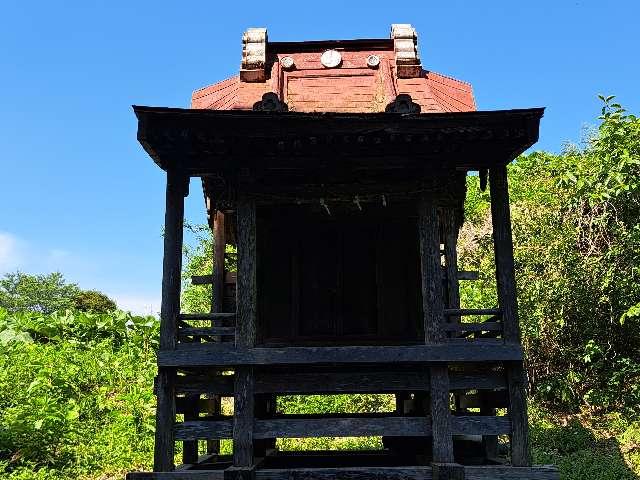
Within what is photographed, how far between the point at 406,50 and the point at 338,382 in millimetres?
5124

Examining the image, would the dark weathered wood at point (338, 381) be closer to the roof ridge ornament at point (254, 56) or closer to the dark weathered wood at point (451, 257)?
the dark weathered wood at point (451, 257)

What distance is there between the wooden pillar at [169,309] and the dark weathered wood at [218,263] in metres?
2.54

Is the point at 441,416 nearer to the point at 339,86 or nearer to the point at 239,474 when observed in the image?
the point at 239,474

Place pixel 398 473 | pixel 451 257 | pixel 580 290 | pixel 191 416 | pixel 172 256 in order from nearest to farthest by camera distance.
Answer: pixel 398 473 → pixel 172 256 → pixel 191 416 → pixel 451 257 → pixel 580 290

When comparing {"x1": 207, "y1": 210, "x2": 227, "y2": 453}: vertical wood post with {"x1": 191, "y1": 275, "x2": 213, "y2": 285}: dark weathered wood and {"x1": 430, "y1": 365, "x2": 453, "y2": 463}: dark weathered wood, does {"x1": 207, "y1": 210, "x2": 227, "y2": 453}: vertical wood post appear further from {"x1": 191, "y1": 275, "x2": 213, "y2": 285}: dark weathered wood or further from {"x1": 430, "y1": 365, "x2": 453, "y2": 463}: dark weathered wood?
{"x1": 430, "y1": 365, "x2": 453, "y2": 463}: dark weathered wood

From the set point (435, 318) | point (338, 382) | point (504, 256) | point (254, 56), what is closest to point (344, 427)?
point (338, 382)

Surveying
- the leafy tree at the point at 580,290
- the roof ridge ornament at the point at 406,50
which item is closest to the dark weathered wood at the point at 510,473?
the roof ridge ornament at the point at 406,50

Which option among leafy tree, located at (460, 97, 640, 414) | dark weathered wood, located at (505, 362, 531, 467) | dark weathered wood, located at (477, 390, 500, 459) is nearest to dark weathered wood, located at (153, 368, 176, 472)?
dark weathered wood, located at (505, 362, 531, 467)

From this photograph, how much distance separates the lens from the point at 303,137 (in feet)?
22.9

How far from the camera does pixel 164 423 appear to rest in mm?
6852

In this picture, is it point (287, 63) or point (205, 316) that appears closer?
point (205, 316)

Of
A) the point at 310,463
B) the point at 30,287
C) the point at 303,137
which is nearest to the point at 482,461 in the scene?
the point at 310,463

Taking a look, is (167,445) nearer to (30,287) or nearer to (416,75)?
(416,75)

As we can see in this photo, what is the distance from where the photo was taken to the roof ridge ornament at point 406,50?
28.5ft
